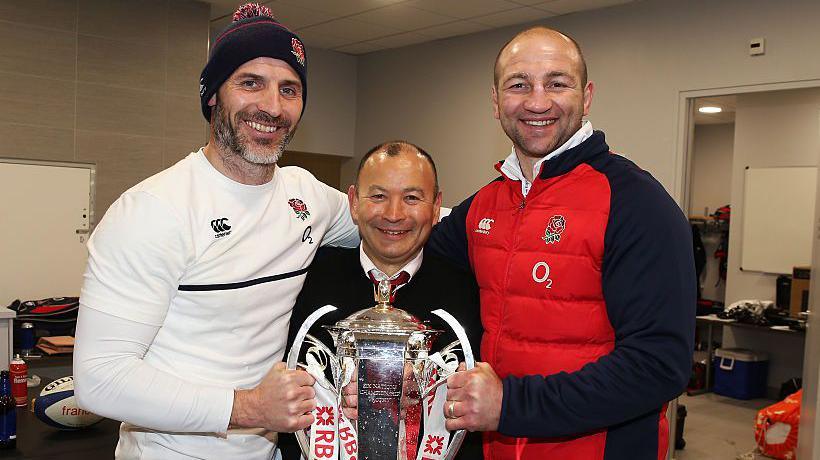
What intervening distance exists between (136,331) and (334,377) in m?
0.41

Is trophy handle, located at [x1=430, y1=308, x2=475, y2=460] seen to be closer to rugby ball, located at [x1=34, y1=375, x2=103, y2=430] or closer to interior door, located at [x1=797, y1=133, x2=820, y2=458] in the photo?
rugby ball, located at [x1=34, y1=375, x2=103, y2=430]

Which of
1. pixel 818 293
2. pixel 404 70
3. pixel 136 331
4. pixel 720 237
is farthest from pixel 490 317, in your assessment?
pixel 720 237

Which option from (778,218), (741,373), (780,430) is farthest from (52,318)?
(778,218)

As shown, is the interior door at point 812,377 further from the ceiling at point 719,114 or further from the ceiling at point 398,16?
the ceiling at point 719,114

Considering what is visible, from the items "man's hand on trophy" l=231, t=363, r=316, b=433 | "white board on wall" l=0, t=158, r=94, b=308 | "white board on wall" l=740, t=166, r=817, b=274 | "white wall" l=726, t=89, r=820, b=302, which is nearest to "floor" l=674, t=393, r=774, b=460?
"white wall" l=726, t=89, r=820, b=302

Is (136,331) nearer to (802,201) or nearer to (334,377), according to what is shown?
(334,377)

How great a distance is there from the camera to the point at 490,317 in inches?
68.6

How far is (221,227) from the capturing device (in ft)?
5.38

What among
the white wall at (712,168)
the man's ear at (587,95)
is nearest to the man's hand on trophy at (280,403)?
the man's ear at (587,95)

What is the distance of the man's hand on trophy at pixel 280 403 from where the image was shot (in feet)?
4.66

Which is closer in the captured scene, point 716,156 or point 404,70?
point 404,70

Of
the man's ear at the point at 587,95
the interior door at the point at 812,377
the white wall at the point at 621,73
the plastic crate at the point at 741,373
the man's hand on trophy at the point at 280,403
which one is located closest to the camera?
the man's hand on trophy at the point at 280,403

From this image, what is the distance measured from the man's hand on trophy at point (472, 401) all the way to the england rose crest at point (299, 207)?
614 mm

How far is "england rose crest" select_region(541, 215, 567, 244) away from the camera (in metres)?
1.60
